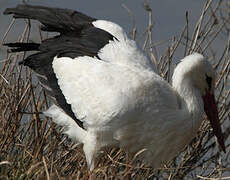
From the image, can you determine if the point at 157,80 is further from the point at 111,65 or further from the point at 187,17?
the point at 187,17

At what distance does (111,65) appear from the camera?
3846mm

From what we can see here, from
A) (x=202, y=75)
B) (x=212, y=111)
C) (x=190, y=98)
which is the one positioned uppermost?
(x=202, y=75)

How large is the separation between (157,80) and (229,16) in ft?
4.05

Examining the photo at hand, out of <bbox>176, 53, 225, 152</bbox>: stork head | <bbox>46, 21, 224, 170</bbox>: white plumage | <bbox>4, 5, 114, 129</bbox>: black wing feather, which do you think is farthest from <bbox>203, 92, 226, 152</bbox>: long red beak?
<bbox>4, 5, 114, 129</bbox>: black wing feather

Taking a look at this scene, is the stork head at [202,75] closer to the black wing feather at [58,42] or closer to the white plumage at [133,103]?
the white plumage at [133,103]

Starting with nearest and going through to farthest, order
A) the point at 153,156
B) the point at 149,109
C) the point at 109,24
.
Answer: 1. the point at 149,109
2. the point at 153,156
3. the point at 109,24

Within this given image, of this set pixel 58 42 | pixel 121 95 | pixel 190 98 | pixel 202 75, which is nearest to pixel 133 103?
pixel 121 95

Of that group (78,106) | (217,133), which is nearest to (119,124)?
(78,106)

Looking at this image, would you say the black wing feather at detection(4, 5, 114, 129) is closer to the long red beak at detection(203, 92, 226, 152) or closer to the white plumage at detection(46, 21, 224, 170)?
the white plumage at detection(46, 21, 224, 170)

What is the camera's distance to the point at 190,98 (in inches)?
150

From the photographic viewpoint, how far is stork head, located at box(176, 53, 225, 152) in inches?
150

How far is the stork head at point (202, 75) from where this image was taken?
3807 millimetres

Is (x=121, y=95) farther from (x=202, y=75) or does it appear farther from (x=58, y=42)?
(x=58, y=42)

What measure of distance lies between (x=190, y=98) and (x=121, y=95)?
0.45m
